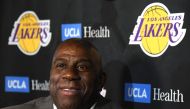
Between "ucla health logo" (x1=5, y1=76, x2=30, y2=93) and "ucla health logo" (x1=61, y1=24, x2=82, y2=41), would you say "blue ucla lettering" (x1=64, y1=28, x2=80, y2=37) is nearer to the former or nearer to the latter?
"ucla health logo" (x1=61, y1=24, x2=82, y2=41)

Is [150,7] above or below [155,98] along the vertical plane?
above

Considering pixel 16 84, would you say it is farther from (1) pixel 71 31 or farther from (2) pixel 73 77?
(2) pixel 73 77

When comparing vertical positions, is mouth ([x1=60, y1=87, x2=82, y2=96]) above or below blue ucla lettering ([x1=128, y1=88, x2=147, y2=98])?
above

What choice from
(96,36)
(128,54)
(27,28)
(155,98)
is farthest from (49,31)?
(155,98)

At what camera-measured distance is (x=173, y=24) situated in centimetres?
169

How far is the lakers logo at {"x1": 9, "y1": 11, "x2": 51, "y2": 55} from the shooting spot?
2166mm

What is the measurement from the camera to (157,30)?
1.75m

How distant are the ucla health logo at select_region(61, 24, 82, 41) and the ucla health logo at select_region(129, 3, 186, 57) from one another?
297 millimetres

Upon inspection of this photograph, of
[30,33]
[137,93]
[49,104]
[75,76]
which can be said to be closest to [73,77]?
[75,76]

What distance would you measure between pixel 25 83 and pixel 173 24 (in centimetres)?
92

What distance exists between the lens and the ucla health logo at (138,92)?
1.77m

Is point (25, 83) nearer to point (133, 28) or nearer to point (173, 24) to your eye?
point (133, 28)

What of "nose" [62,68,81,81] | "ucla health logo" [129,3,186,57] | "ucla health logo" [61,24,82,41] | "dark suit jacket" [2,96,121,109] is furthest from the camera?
"ucla health logo" [61,24,82,41]

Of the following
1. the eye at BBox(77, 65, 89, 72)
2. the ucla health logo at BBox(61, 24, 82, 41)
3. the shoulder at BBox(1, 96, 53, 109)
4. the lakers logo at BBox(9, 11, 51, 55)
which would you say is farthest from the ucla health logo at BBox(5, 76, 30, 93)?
the eye at BBox(77, 65, 89, 72)
